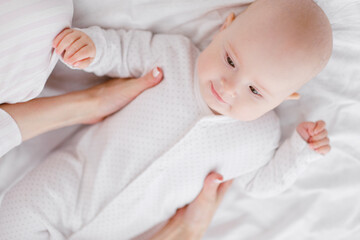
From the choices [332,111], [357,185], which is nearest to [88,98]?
[332,111]

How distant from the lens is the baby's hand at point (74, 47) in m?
0.90

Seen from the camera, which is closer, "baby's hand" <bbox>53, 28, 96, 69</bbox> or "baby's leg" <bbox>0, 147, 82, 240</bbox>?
"baby's hand" <bbox>53, 28, 96, 69</bbox>

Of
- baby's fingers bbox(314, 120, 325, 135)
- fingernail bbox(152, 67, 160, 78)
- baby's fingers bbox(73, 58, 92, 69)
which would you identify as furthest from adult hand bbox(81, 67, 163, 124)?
baby's fingers bbox(314, 120, 325, 135)

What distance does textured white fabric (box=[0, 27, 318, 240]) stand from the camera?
1091 millimetres

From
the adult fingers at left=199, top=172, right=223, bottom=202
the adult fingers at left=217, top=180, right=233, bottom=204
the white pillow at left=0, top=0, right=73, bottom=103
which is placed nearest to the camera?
the white pillow at left=0, top=0, right=73, bottom=103

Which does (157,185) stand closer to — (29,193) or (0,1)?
(29,193)

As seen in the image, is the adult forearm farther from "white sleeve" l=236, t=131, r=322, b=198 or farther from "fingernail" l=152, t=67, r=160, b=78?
"white sleeve" l=236, t=131, r=322, b=198

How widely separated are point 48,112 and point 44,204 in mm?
285

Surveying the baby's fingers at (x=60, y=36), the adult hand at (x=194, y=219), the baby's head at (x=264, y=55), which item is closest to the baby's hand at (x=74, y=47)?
the baby's fingers at (x=60, y=36)

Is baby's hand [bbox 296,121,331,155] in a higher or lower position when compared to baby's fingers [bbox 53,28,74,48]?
lower

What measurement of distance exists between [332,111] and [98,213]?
2.83 feet

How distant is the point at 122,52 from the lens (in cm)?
112

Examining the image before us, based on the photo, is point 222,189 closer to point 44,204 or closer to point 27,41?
point 44,204

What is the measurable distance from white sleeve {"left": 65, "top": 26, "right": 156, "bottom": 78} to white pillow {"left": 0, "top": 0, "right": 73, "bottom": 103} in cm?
15
